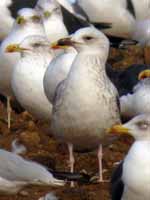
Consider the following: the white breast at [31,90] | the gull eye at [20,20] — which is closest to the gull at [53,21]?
the gull eye at [20,20]

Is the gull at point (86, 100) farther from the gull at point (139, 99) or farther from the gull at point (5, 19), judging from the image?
the gull at point (5, 19)

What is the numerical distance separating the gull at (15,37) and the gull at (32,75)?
41 centimetres

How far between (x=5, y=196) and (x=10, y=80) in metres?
2.76

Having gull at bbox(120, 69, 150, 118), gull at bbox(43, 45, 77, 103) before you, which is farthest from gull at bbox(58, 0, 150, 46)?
gull at bbox(43, 45, 77, 103)

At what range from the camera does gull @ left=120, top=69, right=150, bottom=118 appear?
31.5 feet

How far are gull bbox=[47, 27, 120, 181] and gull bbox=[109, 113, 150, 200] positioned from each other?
35.0 inches

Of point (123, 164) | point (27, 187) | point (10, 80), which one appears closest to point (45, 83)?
point (10, 80)

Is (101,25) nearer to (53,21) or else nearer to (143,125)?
(53,21)

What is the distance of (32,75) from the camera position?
9.82 meters

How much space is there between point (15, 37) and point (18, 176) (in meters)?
3.49

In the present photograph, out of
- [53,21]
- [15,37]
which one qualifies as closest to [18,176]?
[15,37]

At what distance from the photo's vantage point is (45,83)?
30.9ft

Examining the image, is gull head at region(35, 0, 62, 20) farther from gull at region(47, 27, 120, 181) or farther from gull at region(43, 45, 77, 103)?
gull at region(47, 27, 120, 181)

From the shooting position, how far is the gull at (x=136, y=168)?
22.2 feet
